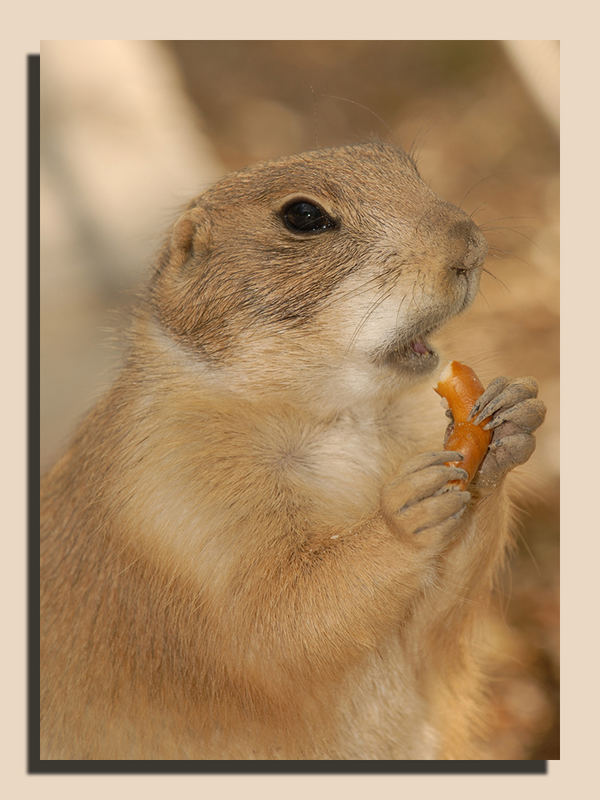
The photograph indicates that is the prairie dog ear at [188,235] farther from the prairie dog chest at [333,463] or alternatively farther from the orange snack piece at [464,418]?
the orange snack piece at [464,418]

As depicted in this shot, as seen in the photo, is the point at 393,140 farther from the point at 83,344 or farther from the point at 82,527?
the point at 82,527

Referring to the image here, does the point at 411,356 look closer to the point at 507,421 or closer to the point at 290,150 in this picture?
the point at 507,421

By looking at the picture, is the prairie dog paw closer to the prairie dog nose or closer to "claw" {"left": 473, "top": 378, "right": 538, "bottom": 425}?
"claw" {"left": 473, "top": 378, "right": 538, "bottom": 425}

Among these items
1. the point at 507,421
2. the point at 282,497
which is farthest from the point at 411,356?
the point at 282,497

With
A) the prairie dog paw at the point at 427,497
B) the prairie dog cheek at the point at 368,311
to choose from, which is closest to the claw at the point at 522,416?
the prairie dog paw at the point at 427,497

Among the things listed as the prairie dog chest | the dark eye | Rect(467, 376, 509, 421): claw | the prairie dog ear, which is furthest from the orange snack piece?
the prairie dog ear
